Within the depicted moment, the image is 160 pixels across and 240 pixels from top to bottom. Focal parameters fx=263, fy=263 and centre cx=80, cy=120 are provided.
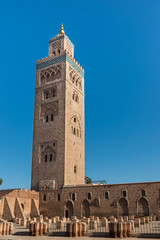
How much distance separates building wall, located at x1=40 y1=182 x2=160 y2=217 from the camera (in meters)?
24.0

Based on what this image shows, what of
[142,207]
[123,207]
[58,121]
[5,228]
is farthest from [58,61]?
[5,228]

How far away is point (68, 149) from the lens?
31.7 meters

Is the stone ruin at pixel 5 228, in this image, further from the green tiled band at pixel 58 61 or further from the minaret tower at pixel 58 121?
the green tiled band at pixel 58 61

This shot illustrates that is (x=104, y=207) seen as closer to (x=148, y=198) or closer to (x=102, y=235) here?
(x=148, y=198)

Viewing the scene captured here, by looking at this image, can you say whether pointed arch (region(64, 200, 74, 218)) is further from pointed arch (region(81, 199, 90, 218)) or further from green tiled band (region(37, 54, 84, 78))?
green tiled band (region(37, 54, 84, 78))

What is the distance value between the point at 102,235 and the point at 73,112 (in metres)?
22.4

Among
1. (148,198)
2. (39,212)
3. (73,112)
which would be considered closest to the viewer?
(148,198)

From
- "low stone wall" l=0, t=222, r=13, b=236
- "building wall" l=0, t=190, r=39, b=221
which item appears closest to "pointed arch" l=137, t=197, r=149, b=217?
"building wall" l=0, t=190, r=39, b=221

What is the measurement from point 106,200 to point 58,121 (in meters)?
11.7

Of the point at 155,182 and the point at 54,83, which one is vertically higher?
the point at 54,83

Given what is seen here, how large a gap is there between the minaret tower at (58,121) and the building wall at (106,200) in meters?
1.69

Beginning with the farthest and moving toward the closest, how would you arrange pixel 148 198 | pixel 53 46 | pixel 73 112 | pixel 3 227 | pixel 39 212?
pixel 53 46 → pixel 73 112 → pixel 39 212 → pixel 148 198 → pixel 3 227

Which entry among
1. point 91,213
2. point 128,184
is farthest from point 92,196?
point 128,184

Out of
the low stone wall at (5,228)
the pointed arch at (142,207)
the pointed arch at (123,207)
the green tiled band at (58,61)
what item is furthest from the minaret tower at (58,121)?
the low stone wall at (5,228)
